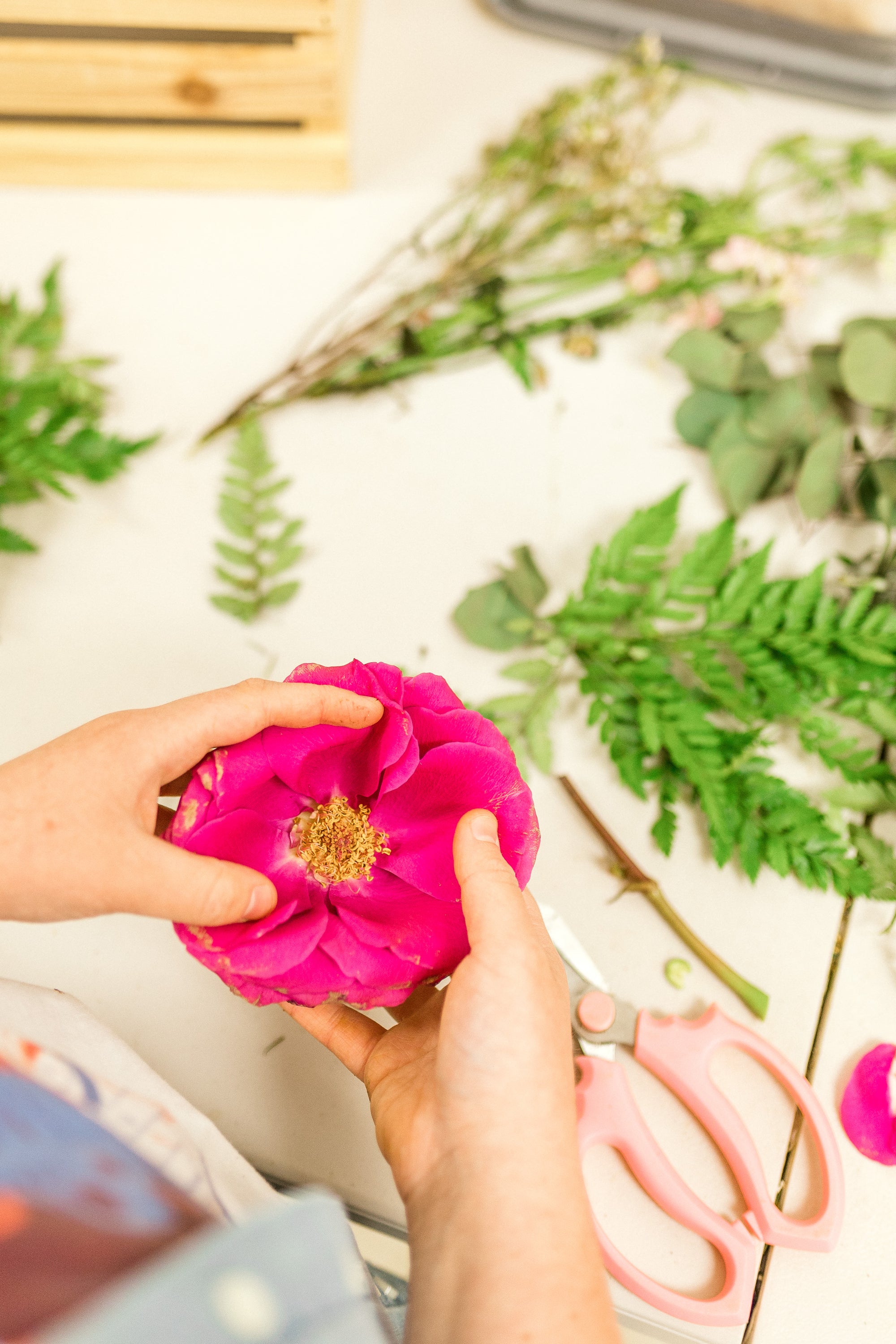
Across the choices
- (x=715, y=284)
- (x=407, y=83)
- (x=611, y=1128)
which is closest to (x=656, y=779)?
(x=611, y=1128)

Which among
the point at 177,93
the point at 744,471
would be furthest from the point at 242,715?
the point at 177,93

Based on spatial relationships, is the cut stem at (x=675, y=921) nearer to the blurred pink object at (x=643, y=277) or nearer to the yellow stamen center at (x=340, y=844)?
the yellow stamen center at (x=340, y=844)

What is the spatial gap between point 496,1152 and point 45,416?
668mm

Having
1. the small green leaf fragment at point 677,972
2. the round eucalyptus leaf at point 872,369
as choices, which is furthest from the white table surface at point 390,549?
the round eucalyptus leaf at point 872,369

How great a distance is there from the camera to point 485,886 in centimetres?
43

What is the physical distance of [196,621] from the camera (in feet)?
2.32

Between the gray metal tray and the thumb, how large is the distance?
944 mm

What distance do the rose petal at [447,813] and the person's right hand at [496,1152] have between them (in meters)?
0.02

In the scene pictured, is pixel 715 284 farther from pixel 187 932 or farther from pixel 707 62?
pixel 187 932

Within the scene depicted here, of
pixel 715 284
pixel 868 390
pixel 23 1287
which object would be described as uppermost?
pixel 715 284

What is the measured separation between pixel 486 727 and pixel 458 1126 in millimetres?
208

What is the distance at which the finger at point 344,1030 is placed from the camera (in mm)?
531

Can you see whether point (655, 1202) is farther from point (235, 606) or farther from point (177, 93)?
point (177, 93)

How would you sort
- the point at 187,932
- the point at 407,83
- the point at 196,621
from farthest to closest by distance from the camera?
1. the point at 407,83
2. the point at 196,621
3. the point at 187,932
